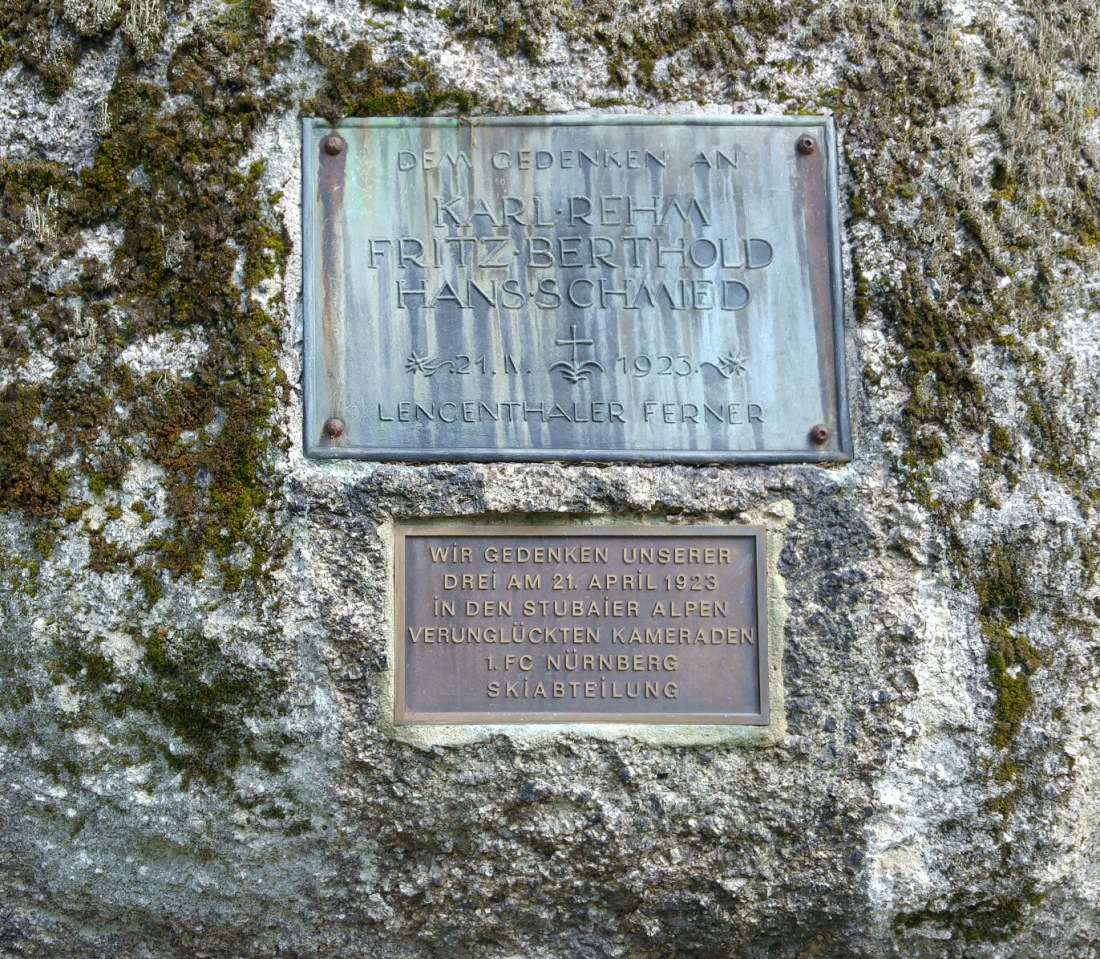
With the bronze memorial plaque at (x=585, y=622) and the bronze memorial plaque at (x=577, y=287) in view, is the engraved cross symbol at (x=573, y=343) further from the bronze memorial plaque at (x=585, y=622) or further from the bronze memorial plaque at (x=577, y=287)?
the bronze memorial plaque at (x=585, y=622)

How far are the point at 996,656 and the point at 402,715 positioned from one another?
1.49m

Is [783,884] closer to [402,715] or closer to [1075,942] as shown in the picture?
[1075,942]

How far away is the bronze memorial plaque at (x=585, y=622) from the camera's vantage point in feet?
8.98

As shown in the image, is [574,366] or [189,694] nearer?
[189,694]

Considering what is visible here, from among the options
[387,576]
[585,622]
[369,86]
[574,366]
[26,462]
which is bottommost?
[585,622]

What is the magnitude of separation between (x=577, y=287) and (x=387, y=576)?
Answer: 35.3 inches

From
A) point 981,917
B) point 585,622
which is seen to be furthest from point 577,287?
point 981,917

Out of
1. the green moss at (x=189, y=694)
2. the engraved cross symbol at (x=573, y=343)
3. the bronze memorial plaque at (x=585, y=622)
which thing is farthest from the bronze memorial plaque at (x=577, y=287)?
the green moss at (x=189, y=694)

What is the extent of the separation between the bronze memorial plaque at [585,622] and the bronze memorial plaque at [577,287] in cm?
23

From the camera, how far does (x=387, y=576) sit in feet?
8.90

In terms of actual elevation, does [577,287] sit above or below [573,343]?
above

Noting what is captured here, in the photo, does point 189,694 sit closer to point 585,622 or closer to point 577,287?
point 585,622

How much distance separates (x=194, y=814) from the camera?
8.71 ft

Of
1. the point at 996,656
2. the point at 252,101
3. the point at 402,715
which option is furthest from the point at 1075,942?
the point at 252,101
